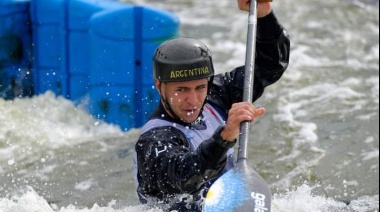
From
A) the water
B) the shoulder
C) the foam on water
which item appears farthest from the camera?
the water

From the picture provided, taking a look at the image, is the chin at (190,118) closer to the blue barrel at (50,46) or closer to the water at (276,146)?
the water at (276,146)

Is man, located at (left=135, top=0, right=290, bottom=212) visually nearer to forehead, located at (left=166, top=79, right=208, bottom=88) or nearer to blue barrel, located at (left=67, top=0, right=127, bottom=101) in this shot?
forehead, located at (left=166, top=79, right=208, bottom=88)

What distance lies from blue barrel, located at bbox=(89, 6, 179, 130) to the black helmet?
3633 millimetres

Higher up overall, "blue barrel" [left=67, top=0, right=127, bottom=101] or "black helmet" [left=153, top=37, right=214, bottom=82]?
"black helmet" [left=153, top=37, right=214, bottom=82]

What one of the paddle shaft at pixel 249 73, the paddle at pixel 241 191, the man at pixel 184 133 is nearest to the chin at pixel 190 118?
the man at pixel 184 133

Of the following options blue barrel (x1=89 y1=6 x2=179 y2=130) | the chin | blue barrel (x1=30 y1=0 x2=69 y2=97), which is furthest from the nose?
blue barrel (x1=30 y1=0 x2=69 y2=97)

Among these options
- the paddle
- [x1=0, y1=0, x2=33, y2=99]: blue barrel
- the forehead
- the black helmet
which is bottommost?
[x1=0, y1=0, x2=33, y2=99]: blue barrel

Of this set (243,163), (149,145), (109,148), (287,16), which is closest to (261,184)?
(243,163)

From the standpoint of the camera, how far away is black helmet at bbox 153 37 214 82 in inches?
158

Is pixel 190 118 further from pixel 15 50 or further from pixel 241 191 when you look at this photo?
pixel 15 50

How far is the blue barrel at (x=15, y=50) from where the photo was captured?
27.6 feet

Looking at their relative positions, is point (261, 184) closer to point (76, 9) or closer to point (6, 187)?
point (6, 187)

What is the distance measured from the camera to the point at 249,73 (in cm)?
402

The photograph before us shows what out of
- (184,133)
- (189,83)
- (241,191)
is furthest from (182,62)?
(241,191)
